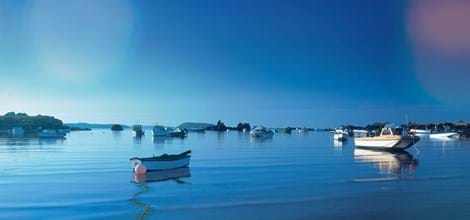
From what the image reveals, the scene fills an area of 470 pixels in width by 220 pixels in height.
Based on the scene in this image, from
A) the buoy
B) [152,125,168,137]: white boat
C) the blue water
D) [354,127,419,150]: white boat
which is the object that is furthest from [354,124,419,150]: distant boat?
[152,125,168,137]: white boat

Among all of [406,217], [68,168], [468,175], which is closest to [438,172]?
[468,175]

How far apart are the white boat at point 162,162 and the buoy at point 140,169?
1.05 feet

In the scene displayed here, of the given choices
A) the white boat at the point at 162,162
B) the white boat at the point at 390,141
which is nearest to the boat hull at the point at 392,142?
the white boat at the point at 390,141

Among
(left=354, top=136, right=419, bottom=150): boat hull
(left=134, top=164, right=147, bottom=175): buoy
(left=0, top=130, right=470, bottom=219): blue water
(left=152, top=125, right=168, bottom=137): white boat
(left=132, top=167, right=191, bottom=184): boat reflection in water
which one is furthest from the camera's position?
(left=152, top=125, right=168, bottom=137): white boat

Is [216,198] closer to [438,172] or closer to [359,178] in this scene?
[359,178]

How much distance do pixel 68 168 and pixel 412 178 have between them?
95.3 ft

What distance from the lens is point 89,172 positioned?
36.0 m

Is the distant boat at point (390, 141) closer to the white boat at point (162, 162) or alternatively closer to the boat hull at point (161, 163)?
the white boat at point (162, 162)

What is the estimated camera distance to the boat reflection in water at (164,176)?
31.4 meters

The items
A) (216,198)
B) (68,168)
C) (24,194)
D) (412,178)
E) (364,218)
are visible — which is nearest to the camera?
(364,218)

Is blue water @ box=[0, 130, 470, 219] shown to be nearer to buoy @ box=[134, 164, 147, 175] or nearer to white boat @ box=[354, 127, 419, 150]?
buoy @ box=[134, 164, 147, 175]

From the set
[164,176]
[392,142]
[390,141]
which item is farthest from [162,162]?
[392,142]

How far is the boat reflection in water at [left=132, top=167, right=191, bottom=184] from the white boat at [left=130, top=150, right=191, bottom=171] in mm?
432

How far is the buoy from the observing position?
114 feet
